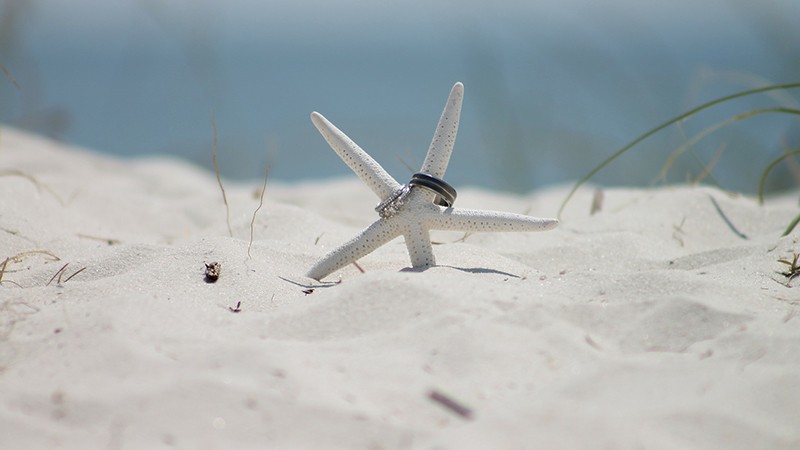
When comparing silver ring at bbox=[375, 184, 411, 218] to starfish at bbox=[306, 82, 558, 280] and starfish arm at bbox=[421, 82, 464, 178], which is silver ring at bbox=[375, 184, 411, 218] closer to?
starfish at bbox=[306, 82, 558, 280]

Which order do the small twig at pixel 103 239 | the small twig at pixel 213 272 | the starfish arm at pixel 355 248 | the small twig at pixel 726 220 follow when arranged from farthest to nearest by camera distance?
the small twig at pixel 726 220
the small twig at pixel 103 239
the starfish arm at pixel 355 248
the small twig at pixel 213 272

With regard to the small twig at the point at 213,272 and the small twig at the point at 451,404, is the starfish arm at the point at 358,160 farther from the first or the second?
the small twig at the point at 451,404

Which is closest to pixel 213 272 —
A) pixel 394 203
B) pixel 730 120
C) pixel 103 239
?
pixel 394 203

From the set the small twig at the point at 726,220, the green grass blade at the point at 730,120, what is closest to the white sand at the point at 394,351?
the green grass blade at the point at 730,120

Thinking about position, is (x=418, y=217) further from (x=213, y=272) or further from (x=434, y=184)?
(x=213, y=272)

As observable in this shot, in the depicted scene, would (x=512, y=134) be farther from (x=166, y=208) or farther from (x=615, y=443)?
(x=615, y=443)

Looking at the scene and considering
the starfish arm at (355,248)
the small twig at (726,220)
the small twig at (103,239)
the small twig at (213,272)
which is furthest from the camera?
the small twig at (726,220)

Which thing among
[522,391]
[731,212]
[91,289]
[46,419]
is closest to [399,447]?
[522,391]
